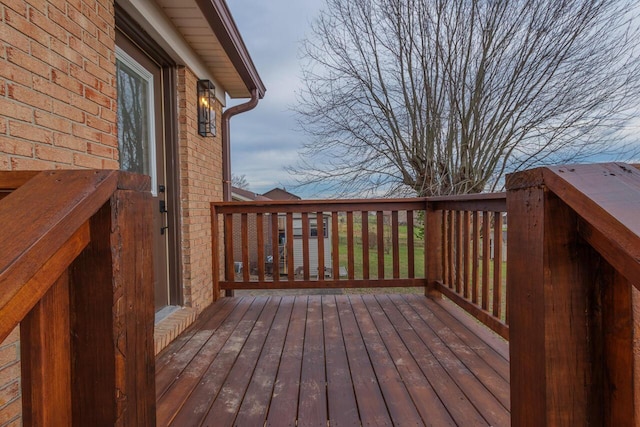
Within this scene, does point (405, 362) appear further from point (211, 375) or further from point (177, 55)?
point (177, 55)

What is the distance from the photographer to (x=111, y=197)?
25.5 inches

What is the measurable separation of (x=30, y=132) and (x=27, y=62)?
0.84ft

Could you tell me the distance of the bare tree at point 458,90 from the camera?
201 inches

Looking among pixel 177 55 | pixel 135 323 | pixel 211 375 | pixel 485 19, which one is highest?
pixel 485 19

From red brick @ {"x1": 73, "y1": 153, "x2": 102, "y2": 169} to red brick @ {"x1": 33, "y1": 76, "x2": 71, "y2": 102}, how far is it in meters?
0.24

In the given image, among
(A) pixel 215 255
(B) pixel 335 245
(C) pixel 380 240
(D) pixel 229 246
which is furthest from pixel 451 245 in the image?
(A) pixel 215 255

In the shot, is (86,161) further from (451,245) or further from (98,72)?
(451,245)

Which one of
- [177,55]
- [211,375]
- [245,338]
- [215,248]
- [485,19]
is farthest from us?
[485,19]

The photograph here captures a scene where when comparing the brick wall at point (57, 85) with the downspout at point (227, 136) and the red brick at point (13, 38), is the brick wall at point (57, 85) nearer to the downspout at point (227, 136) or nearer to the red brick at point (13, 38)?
the red brick at point (13, 38)

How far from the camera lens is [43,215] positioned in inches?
21.2

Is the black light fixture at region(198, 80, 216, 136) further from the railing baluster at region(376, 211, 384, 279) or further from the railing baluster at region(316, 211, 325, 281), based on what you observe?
the railing baluster at region(376, 211, 384, 279)

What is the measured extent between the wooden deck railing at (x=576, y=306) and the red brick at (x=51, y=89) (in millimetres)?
1675

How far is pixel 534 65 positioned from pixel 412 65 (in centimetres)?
193

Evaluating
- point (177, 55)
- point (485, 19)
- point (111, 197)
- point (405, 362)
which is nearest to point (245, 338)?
point (405, 362)
